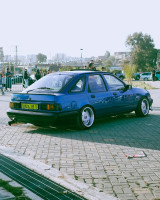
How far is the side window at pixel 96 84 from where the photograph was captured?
8078 millimetres

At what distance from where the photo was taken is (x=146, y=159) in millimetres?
5199

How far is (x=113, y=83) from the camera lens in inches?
348

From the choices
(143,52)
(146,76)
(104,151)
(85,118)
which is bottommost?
(104,151)

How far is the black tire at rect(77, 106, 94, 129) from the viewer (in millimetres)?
7500

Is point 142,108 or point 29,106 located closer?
point 29,106

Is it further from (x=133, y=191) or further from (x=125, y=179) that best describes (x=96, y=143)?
(x=133, y=191)

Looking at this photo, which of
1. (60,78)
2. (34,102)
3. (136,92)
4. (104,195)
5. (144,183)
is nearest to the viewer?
(104,195)

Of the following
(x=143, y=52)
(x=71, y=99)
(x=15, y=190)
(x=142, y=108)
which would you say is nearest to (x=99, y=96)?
(x=71, y=99)

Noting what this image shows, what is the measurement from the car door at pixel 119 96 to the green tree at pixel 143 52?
2893 inches

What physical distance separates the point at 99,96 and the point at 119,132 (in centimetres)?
119

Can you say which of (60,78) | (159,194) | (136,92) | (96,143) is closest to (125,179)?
(159,194)

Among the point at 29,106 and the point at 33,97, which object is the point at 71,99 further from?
the point at 29,106

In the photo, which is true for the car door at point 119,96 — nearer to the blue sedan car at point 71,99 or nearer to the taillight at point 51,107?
the blue sedan car at point 71,99

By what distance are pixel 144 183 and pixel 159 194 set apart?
0.39m
